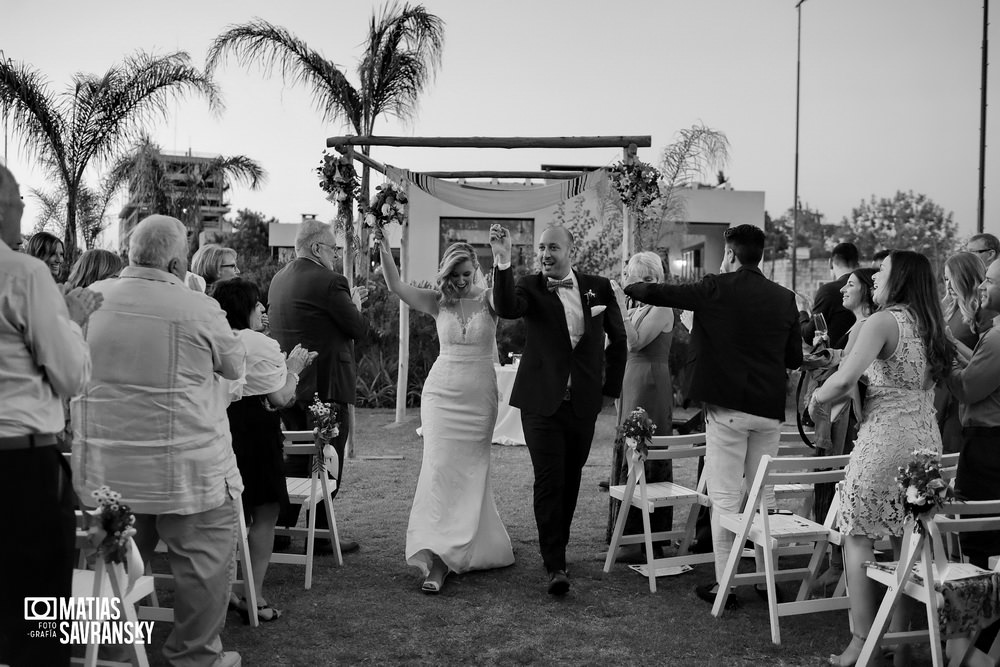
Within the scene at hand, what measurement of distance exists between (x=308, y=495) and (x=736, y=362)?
2.71 meters

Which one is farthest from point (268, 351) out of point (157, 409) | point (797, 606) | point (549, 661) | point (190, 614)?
point (797, 606)

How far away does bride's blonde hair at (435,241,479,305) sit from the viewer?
5344mm

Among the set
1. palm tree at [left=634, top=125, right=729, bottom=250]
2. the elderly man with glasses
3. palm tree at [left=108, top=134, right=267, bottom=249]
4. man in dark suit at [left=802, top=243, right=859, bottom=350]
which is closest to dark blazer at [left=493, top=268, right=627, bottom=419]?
man in dark suit at [left=802, top=243, right=859, bottom=350]

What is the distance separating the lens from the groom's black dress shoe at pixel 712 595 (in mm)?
4855

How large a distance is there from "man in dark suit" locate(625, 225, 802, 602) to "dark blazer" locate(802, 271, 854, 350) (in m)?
1.84

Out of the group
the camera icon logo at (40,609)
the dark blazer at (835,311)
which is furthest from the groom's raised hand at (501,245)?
the dark blazer at (835,311)

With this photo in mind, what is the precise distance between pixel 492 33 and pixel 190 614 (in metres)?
13.6

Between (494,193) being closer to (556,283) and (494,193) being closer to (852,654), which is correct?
(556,283)

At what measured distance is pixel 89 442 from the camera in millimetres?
3387

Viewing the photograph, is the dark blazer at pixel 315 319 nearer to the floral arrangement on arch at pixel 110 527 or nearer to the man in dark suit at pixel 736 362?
the man in dark suit at pixel 736 362

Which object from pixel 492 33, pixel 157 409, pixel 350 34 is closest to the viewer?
pixel 157 409

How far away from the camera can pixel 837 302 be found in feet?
21.9

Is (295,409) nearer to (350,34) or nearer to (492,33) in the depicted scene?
(350,34)

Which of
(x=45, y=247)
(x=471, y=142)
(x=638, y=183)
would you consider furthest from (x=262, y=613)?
(x=471, y=142)
